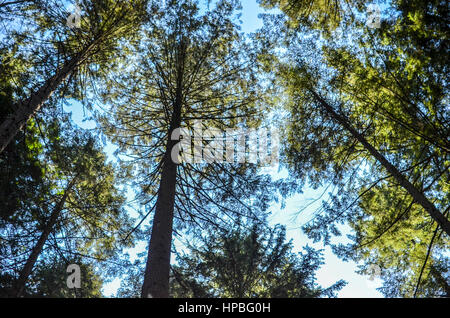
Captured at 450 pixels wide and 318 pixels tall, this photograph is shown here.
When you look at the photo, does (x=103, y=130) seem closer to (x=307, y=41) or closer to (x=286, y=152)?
(x=286, y=152)

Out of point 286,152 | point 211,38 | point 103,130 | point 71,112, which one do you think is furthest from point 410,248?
point 71,112

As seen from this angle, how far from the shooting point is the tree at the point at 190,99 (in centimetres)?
640

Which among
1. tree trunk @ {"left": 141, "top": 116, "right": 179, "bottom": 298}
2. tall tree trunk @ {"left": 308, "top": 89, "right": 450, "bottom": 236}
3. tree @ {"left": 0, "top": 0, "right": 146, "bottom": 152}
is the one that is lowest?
tree trunk @ {"left": 141, "top": 116, "right": 179, "bottom": 298}

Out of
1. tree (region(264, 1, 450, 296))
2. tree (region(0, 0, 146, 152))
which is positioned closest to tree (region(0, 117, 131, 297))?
tree (region(0, 0, 146, 152))

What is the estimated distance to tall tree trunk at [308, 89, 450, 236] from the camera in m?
4.55

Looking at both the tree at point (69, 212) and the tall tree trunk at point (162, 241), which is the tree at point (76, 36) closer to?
the tree at point (69, 212)

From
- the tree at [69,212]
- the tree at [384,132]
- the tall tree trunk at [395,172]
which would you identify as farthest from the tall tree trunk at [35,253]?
the tall tree trunk at [395,172]

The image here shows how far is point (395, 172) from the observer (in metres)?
5.47

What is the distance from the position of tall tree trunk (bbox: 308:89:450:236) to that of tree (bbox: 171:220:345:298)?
3153mm

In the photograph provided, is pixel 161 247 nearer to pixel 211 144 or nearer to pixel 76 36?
Answer: pixel 211 144

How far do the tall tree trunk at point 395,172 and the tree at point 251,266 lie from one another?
10.3 ft

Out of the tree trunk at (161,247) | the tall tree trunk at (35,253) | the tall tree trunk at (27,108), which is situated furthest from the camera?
the tall tree trunk at (35,253)

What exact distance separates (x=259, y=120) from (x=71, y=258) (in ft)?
24.9

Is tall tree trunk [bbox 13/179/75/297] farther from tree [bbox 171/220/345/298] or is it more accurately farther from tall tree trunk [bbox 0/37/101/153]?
tree [bbox 171/220/345/298]
